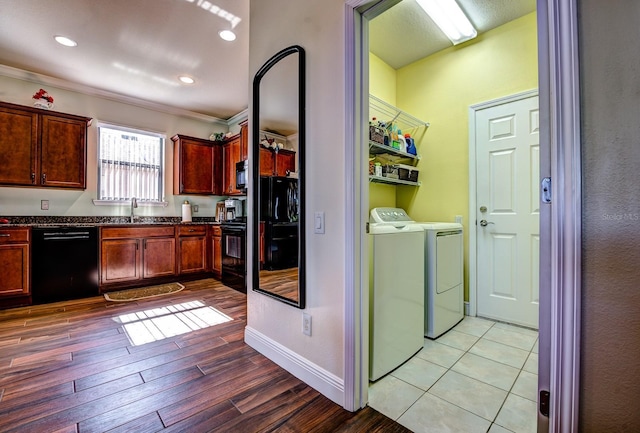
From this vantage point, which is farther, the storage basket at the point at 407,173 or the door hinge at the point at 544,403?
the storage basket at the point at 407,173

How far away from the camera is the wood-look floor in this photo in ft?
4.45

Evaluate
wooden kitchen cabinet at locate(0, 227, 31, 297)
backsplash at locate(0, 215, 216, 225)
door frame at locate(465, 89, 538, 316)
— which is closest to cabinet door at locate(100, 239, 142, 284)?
backsplash at locate(0, 215, 216, 225)

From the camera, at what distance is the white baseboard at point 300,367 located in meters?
1.52

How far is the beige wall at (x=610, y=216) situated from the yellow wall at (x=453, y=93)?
217 cm

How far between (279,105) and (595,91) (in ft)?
5.37

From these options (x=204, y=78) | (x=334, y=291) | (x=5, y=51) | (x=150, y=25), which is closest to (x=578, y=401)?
(x=334, y=291)

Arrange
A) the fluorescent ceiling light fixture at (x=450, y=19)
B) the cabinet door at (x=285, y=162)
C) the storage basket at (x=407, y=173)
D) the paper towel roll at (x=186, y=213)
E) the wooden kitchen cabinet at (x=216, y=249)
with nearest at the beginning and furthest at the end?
the cabinet door at (x=285, y=162) → the fluorescent ceiling light fixture at (x=450, y=19) → the storage basket at (x=407, y=173) → the wooden kitchen cabinet at (x=216, y=249) → the paper towel roll at (x=186, y=213)

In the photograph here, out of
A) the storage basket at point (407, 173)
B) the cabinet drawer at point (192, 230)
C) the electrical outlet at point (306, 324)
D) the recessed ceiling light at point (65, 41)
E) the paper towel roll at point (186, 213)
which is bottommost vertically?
the electrical outlet at point (306, 324)

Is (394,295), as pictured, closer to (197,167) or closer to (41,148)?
(197,167)

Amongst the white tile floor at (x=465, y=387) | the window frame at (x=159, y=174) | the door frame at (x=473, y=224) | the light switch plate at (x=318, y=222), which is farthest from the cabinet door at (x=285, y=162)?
the window frame at (x=159, y=174)

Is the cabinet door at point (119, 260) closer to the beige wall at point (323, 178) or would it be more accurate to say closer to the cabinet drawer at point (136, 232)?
Result: the cabinet drawer at point (136, 232)

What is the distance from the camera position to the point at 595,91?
819 mm

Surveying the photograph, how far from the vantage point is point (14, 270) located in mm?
3018

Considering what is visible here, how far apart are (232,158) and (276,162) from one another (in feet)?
Result: 9.80
